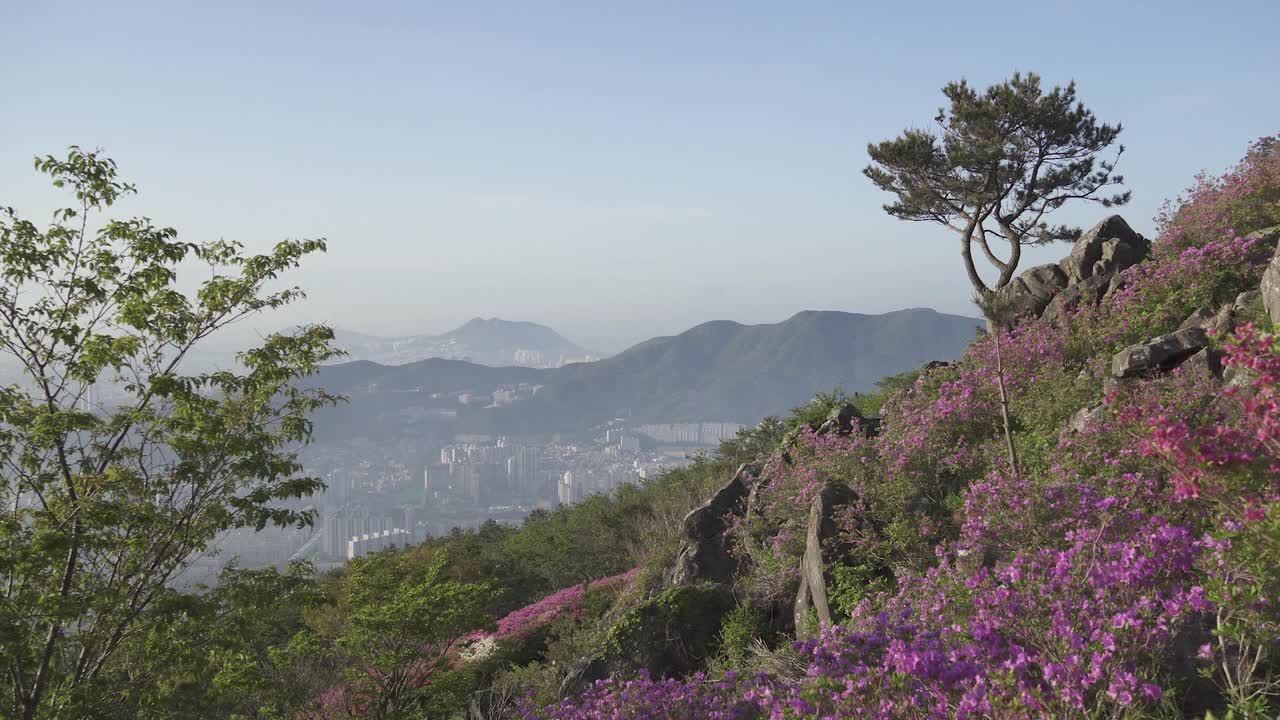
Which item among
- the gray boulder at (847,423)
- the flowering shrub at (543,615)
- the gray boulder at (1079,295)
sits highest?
the gray boulder at (1079,295)

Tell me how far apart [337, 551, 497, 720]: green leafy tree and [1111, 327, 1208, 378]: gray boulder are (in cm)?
942

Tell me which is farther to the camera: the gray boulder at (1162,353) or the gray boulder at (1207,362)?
the gray boulder at (1162,353)

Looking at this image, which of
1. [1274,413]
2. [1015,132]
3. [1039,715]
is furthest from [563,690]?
[1015,132]

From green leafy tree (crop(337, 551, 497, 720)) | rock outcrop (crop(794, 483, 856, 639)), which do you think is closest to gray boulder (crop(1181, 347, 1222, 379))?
rock outcrop (crop(794, 483, 856, 639))

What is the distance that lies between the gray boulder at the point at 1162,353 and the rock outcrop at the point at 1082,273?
4.13 meters

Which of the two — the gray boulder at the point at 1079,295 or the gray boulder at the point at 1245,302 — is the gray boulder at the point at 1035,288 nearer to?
the gray boulder at the point at 1079,295

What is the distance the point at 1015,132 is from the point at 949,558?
52.2 ft

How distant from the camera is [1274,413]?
3.71 m

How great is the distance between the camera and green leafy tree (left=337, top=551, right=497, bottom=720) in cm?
1023

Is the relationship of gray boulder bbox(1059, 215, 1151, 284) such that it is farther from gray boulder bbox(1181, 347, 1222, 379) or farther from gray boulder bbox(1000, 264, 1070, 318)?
gray boulder bbox(1181, 347, 1222, 379)

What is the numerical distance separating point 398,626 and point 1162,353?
35.8ft

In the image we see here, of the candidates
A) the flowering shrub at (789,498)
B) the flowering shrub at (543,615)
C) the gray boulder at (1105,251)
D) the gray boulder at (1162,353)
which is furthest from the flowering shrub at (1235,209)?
the flowering shrub at (543,615)

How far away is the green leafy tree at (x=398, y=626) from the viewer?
33.6ft

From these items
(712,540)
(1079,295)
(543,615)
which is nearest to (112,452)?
(712,540)
